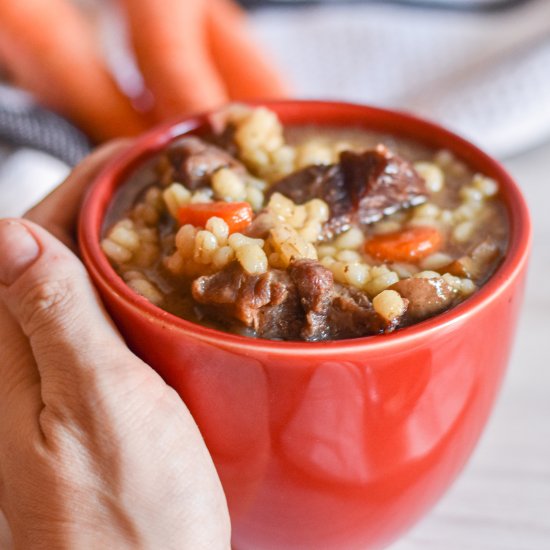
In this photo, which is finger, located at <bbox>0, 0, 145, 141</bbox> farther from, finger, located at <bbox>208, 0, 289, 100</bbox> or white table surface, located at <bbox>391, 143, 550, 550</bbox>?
white table surface, located at <bbox>391, 143, 550, 550</bbox>

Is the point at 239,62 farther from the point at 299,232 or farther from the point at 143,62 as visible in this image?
the point at 299,232

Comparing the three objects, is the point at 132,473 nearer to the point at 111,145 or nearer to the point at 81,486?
the point at 81,486

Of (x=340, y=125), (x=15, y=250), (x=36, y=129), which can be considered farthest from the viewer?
(x=36, y=129)

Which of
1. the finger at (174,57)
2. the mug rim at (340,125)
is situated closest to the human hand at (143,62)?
the finger at (174,57)

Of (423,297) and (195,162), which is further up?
(195,162)

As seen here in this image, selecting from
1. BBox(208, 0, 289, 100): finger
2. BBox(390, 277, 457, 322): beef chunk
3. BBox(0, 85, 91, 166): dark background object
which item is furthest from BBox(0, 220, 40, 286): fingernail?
BBox(208, 0, 289, 100): finger

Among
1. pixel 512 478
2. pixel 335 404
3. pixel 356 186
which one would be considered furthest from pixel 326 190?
pixel 512 478

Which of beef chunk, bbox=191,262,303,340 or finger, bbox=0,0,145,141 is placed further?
finger, bbox=0,0,145,141

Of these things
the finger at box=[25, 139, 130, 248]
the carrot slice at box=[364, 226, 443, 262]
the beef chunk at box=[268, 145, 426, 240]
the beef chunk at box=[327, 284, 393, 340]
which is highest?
the finger at box=[25, 139, 130, 248]
